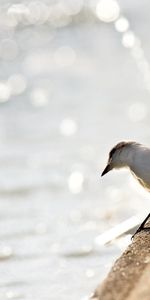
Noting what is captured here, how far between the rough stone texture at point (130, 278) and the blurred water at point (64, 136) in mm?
935

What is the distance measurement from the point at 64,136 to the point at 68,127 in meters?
0.53

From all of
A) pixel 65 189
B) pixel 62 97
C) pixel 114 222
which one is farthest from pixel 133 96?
pixel 114 222

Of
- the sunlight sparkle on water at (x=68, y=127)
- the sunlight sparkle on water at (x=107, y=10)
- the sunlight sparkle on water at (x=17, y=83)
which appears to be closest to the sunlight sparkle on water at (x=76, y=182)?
the sunlight sparkle on water at (x=68, y=127)

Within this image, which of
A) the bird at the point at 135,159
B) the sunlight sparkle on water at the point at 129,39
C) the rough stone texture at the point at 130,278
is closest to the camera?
the rough stone texture at the point at 130,278

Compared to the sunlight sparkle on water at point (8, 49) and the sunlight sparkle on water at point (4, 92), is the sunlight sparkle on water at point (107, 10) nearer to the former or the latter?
the sunlight sparkle on water at point (8, 49)

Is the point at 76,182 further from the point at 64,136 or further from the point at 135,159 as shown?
the point at 135,159

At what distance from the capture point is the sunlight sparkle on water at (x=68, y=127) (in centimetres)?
1382

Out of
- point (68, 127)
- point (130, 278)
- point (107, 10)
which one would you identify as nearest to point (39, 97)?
point (68, 127)

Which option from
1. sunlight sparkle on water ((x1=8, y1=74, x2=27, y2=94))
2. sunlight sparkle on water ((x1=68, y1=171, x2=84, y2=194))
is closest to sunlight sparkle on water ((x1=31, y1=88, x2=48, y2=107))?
sunlight sparkle on water ((x1=8, y1=74, x2=27, y2=94))

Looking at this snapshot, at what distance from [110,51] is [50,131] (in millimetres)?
4861

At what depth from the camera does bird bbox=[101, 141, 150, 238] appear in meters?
6.58

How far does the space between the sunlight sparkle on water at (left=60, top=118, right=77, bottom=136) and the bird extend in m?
6.72

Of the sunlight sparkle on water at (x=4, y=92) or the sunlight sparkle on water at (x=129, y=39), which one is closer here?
the sunlight sparkle on water at (x=4, y=92)

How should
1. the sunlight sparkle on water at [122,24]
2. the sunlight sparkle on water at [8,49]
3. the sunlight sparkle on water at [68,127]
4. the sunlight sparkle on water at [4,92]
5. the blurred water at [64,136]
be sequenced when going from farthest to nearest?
the sunlight sparkle on water at [122,24], the sunlight sparkle on water at [8,49], the sunlight sparkle on water at [4,92], the sunlight sparkle on water at [68,127], the blurred water at [64,136]
